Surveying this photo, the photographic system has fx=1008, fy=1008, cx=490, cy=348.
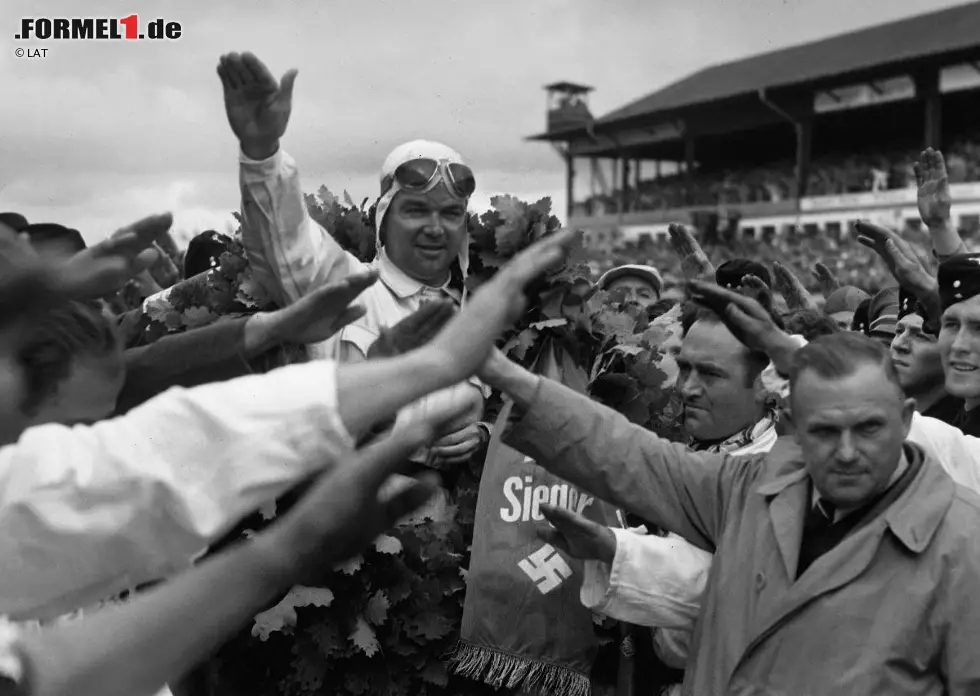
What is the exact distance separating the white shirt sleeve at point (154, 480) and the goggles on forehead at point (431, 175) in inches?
79.9

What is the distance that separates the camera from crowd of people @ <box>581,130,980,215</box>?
2138cm

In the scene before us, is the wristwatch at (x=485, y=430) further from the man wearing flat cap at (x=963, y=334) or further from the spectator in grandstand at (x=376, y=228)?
the man wearing flat cap at (x=963, y=334)

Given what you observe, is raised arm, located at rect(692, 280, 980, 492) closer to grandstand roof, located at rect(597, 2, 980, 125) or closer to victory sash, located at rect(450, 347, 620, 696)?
victory sash, located at rect(450, 347, 620, 696)

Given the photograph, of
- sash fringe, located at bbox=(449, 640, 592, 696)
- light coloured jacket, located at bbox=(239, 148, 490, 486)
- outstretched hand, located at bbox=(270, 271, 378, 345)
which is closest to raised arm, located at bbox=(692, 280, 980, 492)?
light coloured jacket, located at bbox=(239, 148, 490, 486)

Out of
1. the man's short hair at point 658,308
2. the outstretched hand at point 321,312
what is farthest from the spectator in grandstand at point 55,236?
the man's short hair at point 658,308

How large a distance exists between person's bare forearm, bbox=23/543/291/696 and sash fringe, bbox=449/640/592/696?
1.77 m

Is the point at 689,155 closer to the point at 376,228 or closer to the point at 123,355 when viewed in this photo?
the point at 376,228

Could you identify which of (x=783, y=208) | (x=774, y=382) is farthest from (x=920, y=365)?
(x=783, y=208)

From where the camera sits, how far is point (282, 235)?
103 inches

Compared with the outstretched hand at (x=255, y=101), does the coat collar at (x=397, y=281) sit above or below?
below

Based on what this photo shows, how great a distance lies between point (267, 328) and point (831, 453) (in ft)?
3.71

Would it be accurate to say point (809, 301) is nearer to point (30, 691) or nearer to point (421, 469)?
point (421, 469)

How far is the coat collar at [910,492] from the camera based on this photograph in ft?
6.26

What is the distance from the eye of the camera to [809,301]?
4754 mm
